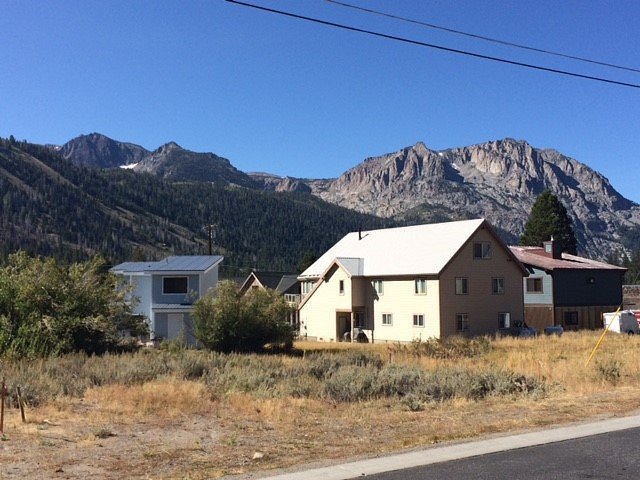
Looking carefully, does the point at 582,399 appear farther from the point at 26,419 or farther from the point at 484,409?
the point at 26,419

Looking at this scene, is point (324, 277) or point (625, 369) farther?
point (324, 277)

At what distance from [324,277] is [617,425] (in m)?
43.5

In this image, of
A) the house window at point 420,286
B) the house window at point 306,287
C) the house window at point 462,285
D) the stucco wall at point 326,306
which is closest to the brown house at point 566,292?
the house window at point 462,285

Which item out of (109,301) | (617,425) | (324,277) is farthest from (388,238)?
(617,425)

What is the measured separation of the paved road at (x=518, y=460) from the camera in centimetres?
920

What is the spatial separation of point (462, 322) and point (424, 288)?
142 inches

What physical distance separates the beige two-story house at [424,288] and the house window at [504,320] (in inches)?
2.9

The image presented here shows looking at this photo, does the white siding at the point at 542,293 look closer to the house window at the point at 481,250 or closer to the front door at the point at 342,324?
the house window at the point at 481,250

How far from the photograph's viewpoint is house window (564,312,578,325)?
59.6m

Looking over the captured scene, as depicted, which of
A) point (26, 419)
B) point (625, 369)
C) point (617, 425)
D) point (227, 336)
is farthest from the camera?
point (227, 336)

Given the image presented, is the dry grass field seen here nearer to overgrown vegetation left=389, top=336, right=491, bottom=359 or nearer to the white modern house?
overgrown vegetation left=389, top=336, right=491, bottom=359

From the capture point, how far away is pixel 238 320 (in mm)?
37031

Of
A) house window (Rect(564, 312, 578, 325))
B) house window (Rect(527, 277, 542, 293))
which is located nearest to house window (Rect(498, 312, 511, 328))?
house window (Rect(527, 277, 542, 293))

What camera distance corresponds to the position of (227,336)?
1454 inches
